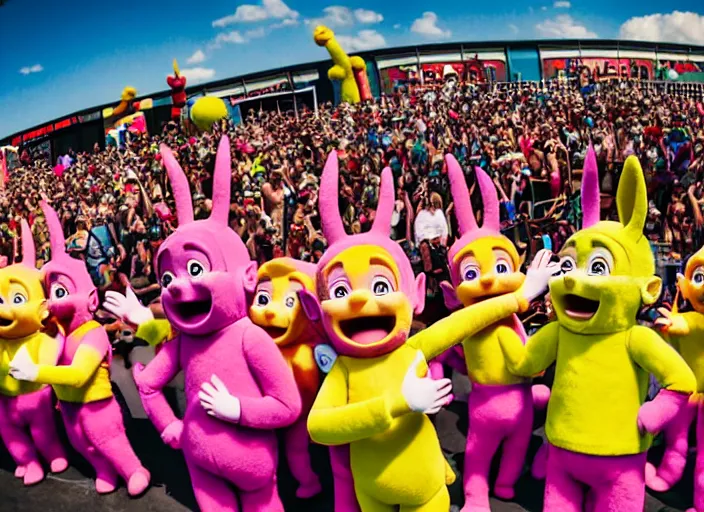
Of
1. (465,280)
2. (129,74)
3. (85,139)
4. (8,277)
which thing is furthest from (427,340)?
(85,139)

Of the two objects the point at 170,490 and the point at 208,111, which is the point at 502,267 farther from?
the point at 208,111

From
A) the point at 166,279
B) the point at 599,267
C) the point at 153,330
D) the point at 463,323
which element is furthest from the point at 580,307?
the point at 153,330

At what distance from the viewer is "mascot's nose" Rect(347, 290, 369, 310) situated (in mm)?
2061

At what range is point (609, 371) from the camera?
2.22m

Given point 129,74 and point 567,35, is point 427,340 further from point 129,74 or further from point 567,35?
point 129,74

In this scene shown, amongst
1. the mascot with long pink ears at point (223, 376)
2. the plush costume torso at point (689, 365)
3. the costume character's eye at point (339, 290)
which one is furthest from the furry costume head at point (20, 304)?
the plush costume torso at point (689, 365)

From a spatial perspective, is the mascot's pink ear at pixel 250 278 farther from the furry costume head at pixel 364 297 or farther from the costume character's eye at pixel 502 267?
the costume character's eye at pixel 502 267

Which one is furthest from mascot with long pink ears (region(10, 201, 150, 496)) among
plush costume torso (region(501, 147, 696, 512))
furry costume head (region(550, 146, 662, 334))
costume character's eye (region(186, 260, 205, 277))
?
furry costume head (region(550, 146, 662, 334))

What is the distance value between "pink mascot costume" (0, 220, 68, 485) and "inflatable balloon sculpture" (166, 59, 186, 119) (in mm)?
2696

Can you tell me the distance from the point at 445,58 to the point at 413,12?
40cm

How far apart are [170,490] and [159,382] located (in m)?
0.84

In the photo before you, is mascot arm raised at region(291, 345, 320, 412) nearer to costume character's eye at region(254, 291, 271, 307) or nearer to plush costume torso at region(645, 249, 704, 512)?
costume character's eye at region(254, 291, 271, 307)

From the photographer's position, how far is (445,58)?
184 inches

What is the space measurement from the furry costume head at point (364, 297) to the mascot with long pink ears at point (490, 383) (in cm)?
50
